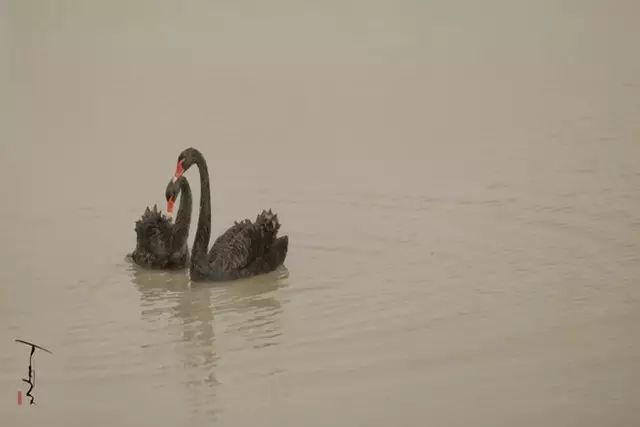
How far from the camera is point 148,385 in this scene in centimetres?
422

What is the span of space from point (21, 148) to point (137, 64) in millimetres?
1972

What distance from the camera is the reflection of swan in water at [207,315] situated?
4418 millimetres

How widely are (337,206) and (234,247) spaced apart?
3.14 feet

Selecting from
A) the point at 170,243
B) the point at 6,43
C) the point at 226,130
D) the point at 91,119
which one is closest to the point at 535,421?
the point at 170,243

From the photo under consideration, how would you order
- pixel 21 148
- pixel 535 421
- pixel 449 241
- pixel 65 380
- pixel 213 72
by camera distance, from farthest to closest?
pixel 213 72 < pixel 21 148 < pixel 449 241 < pixel 65 380 < pixel 535 421

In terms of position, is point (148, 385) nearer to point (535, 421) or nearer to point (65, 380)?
point (65, 380)

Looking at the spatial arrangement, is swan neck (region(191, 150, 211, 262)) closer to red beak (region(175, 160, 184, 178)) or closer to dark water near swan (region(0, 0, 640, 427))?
red beak (region(175, 160, 184, 178))

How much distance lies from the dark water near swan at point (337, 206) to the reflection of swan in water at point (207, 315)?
16 millimetres

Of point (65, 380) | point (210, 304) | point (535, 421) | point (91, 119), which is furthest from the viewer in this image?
point (91, 119)

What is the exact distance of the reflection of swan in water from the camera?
4.42 m
